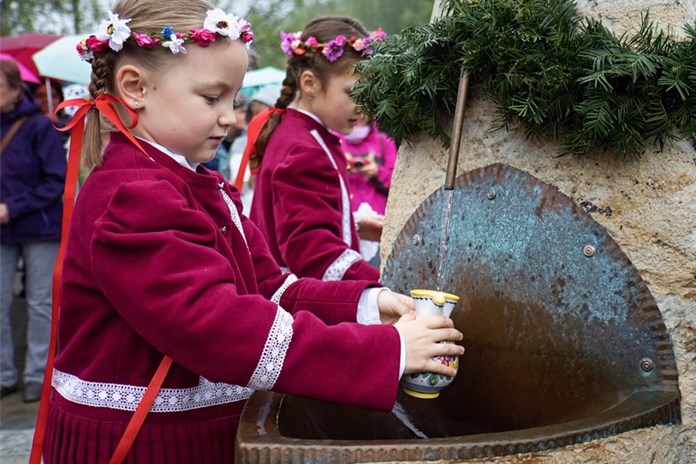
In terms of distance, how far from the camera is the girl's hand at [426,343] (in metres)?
1.61

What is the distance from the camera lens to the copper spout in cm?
184

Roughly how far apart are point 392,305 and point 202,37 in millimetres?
745

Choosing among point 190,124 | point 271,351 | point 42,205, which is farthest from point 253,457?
point 42,205

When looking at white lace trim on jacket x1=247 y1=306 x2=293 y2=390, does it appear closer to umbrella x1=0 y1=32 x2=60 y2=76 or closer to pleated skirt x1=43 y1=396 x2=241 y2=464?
pleated skirt x1=43 y1=396 x2=241 y2=464

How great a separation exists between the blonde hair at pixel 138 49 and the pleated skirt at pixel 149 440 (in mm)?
541

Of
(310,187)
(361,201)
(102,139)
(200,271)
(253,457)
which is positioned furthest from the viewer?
(361,201)

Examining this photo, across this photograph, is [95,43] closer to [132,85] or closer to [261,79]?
[132,85]

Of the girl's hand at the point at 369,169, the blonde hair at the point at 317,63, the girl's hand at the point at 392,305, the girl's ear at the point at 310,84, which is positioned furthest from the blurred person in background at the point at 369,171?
the girl's hand at the point at 392,305

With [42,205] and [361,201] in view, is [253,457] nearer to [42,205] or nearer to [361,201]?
[361,201]

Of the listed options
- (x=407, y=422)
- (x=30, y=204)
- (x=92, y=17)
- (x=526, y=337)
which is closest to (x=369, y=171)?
(x=30, y=204)

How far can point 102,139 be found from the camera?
1829 mm

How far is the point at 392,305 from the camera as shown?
1998 millimetres

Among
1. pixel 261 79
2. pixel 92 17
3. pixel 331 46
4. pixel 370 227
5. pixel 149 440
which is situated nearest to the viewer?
pixel 149 440

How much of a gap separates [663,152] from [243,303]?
34.5 inches
